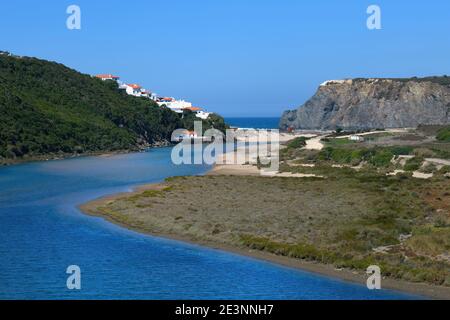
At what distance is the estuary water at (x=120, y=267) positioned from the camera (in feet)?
84.2

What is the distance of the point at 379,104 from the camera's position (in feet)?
553

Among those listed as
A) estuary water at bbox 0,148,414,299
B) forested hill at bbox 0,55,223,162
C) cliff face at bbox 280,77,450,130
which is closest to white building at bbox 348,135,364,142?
forested hill at bbox 0,55,223,162

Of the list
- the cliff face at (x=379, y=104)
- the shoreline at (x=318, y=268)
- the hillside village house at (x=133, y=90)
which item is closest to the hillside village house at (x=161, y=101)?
the hillside village house at (x=133, y=90)

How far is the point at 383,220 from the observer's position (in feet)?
120

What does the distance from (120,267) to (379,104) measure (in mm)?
146701

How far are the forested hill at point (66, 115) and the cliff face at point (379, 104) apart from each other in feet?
123

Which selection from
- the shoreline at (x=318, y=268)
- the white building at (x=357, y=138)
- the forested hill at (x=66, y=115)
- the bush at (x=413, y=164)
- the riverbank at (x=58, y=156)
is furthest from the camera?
the white building at (x=357, y=138)

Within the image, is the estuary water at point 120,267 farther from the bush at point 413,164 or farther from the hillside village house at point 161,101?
the hillside village house at point 161,101

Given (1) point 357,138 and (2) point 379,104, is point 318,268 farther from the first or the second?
(2) point 379,104

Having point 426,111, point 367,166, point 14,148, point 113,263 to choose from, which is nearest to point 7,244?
point 113,263

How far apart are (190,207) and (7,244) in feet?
43.1

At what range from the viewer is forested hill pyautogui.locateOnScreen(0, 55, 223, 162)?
98.2 meters
